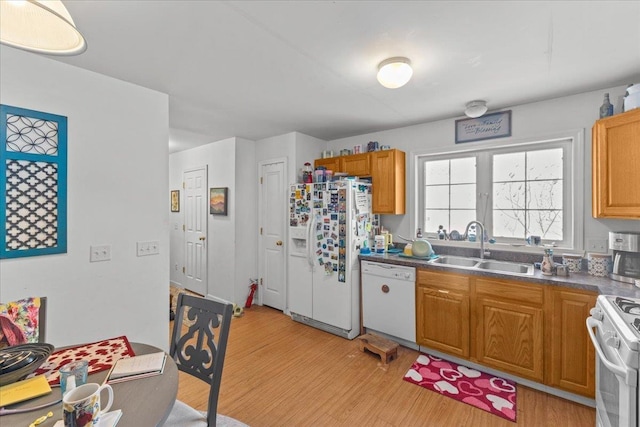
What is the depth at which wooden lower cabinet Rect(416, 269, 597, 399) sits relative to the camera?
6.66 feet

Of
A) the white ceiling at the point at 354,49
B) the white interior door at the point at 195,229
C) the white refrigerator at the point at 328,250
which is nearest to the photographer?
the white ceiling at the point at 354,49

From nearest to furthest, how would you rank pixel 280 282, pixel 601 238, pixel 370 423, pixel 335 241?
pixel 370 423
pixel 601 238
pixel 335 241
pixel 280 282

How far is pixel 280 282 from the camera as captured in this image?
154 inches

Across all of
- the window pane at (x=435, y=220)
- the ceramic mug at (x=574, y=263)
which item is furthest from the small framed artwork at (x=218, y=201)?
the ceramic mug at (x=574, y=263)

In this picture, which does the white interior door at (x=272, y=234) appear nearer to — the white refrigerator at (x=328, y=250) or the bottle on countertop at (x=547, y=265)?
the white refrigerator at (x=328, y=250)

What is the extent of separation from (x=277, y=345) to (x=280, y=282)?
1050 millimetres

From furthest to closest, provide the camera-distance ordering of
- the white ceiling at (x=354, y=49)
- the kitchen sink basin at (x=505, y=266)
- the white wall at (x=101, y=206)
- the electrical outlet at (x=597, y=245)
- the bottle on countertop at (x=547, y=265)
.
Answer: the kitchen sink basin at (x=505, y=266)
the electrical outlet at (x=597, y=245)
the bottle on countertop at (x=547, y=265)
the white wall at (x=101, y=206)
the white ceiling at (x=354, y=49)

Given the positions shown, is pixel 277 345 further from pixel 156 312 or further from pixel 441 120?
pixel 441 120

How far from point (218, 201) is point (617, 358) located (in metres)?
4.07

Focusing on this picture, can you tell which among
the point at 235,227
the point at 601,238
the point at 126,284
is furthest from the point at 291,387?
the point at 601,238

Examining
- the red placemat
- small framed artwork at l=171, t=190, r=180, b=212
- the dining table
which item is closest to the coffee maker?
the dining table

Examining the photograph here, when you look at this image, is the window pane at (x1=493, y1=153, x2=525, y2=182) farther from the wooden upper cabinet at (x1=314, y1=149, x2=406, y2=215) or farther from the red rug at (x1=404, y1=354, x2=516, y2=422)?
the red rug at (x1=404, y1=354, x2=516, y2=422)

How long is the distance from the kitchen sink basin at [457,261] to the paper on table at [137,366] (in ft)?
8.01

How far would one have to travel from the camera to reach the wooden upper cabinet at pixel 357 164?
11.6 feet
